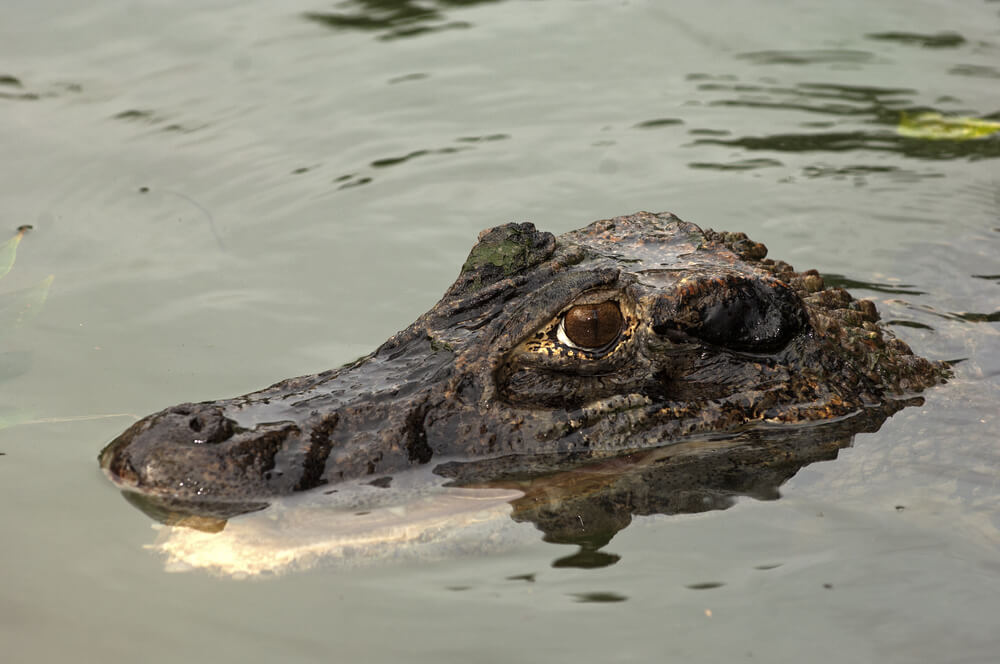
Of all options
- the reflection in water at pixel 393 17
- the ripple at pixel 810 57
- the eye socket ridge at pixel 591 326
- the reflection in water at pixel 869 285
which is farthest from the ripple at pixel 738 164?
the eye socket ridge at pixel 591 326

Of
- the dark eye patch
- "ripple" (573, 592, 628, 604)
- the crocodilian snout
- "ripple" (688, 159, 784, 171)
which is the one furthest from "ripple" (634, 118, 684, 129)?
"ripple" (573, 592, 628, 604)

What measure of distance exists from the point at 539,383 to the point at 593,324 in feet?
0.93

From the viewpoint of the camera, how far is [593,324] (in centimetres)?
392

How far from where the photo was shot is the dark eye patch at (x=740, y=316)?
12.9 feet

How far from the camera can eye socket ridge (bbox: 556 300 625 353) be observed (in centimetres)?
391

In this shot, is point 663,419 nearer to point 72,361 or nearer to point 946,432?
point 946,432

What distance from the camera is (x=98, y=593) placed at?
3.43 m

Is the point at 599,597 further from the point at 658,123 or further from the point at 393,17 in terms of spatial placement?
the point at 393,17

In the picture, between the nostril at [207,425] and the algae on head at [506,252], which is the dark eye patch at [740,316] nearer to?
the algae on head at [506,252]

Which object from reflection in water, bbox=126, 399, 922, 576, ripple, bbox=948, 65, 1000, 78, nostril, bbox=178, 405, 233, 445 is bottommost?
reflection in water, bbox=126, 399, 922, 576

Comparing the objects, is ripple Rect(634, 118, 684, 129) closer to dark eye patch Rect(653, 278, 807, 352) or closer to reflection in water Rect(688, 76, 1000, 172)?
reflection in water Rect(688, 76, 1000, 172)

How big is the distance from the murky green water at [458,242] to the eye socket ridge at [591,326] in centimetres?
64

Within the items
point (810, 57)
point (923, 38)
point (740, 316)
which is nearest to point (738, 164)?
point (810, 57)

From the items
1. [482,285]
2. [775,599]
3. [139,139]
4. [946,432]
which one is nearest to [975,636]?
[775,599]
